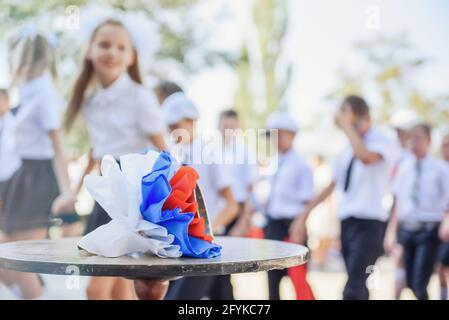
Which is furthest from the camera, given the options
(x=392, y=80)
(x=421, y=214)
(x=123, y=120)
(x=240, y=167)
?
(x=392, y=80)

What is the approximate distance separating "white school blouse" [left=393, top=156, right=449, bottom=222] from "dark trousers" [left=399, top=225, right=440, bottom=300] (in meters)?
0.10

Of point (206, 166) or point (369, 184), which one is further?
point (369, 184)

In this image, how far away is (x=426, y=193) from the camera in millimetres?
4625

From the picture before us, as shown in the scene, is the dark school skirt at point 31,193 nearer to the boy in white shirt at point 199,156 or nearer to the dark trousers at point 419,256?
the boy in white shirt at point 199,156

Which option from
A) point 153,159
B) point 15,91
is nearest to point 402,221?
point 15,91

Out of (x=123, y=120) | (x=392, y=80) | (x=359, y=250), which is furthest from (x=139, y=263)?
(x=392, y=80)

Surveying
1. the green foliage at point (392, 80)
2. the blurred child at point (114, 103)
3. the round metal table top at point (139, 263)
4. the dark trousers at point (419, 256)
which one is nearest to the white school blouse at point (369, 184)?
the dark trousers at point (419, 256)

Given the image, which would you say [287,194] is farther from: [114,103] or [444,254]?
[114,103]

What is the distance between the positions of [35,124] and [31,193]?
35 centimetres

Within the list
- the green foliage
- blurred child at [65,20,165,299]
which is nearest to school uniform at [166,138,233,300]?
blurred child at [65,20,165,299]

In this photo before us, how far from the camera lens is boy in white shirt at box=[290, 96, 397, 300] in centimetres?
375

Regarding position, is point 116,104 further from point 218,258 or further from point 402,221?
point 402,221

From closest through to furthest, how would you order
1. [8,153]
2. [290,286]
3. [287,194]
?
[8,153], [287,194], [290,286]

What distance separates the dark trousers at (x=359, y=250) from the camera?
3.73 m
